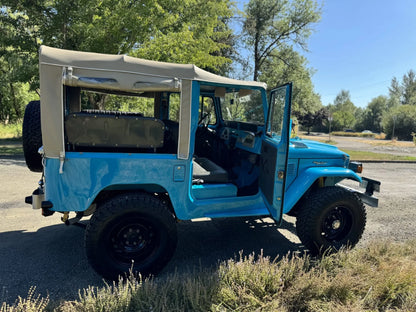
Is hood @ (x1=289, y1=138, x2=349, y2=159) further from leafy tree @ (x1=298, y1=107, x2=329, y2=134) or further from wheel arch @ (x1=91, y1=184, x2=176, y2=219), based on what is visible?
leafy tree @ (x1=298, y1=107, x2=329, y2=134)

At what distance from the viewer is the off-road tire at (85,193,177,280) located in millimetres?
2961

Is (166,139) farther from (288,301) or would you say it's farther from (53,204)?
(288,301)

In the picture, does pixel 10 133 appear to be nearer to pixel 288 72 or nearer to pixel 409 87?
pixel 288 72

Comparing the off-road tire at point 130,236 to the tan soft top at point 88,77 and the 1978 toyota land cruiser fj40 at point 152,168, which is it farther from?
the tan soft top at point 88,77

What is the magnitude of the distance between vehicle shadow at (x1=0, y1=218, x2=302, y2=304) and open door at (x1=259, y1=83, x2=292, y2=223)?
2.31ft

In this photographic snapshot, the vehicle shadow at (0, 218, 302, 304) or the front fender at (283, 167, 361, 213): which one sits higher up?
the front fender at (283, 167, 361, 213)

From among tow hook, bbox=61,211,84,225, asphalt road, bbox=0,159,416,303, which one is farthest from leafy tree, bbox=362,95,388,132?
tow hook, bbox=61,211,84,225

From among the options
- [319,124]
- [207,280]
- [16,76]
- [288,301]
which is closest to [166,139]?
[207,280]

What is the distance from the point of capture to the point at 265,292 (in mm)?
2639

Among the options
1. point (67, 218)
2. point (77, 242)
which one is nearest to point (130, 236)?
point (67, 218)

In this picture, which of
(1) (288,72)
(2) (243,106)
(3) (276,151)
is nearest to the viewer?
(3) (276,151)

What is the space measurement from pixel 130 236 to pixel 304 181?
2.20 metres

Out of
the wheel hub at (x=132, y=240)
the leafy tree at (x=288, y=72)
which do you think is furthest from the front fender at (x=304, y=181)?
the leafy tree at (x=288, y=72)

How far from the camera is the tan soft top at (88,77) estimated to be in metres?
2.73
